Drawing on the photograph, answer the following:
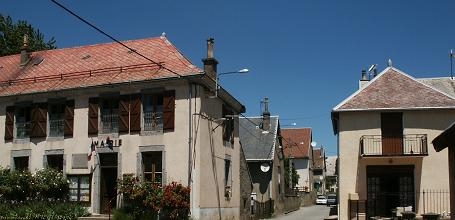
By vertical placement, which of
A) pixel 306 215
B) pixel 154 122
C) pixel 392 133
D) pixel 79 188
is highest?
pixel 154 122

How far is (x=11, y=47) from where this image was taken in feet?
127

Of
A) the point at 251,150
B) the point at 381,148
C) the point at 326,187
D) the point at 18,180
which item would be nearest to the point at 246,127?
the point at 251,150

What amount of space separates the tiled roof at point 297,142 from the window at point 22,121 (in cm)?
3292

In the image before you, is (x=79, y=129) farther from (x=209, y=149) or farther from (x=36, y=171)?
(x=209, y=149)

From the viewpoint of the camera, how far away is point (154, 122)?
23.1m

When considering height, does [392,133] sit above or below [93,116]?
below

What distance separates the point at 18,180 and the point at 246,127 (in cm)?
2048

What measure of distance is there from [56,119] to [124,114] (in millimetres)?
3870

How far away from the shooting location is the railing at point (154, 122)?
2305cm

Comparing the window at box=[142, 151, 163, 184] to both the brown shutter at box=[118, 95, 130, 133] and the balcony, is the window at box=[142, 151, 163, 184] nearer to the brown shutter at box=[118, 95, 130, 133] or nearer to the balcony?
the brown shutter at box=[118, 95, 130, 133]

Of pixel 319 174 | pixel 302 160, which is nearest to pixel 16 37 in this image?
pixel 302 160

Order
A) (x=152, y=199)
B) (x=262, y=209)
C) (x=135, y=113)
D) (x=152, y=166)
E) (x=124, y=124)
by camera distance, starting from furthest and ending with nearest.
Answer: (x=262, y=209) → (x=124, y=124) → (x=135, y=113) → (x=152, y=166) → (x=152, y=199)

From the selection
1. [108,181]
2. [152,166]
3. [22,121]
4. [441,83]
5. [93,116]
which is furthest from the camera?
[441,83]

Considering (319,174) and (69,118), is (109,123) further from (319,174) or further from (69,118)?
(319,174)
